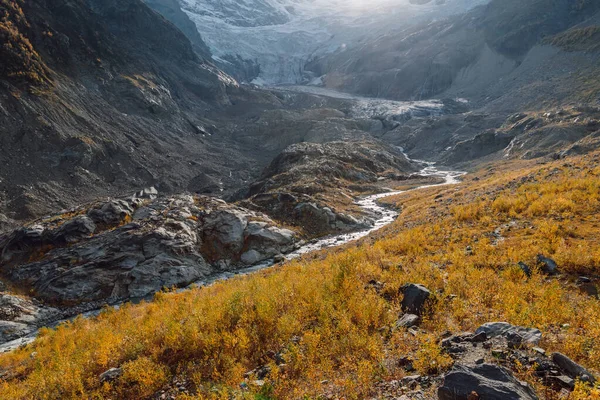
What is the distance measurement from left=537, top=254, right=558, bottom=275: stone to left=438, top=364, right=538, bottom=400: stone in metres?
6.44

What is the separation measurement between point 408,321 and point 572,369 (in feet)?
10.1

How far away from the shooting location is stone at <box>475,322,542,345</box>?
18.0ft

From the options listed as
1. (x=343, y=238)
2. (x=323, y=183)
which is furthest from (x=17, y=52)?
(x=343, y=238)

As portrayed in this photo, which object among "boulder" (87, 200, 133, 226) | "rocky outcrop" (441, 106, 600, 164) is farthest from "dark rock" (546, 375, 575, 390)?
"rocky outcrop" (441, 106, 600, 164)

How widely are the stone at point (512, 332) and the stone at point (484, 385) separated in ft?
3.95

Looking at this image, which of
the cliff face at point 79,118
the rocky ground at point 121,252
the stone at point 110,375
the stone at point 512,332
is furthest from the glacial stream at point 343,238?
the cliff face at point 79,118

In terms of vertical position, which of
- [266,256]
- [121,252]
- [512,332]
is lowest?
[266,256]

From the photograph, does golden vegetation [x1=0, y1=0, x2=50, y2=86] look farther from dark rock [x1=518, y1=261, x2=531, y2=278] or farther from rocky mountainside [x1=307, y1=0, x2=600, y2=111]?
rocky mountainside [x1=307, y1=0, x2=600, y2=111]

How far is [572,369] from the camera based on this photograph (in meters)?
4.67

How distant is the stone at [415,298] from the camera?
26.3 feet

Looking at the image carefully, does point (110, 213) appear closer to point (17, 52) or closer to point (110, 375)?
point (110, 375)

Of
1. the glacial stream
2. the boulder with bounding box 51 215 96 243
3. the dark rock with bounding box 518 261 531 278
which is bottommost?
the glacial stream

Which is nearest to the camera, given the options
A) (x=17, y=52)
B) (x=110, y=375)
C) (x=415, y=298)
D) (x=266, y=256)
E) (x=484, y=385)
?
(x=484, y=385)

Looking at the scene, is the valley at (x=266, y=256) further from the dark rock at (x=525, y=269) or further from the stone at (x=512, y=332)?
the dark rock at (x=525, y=269)
